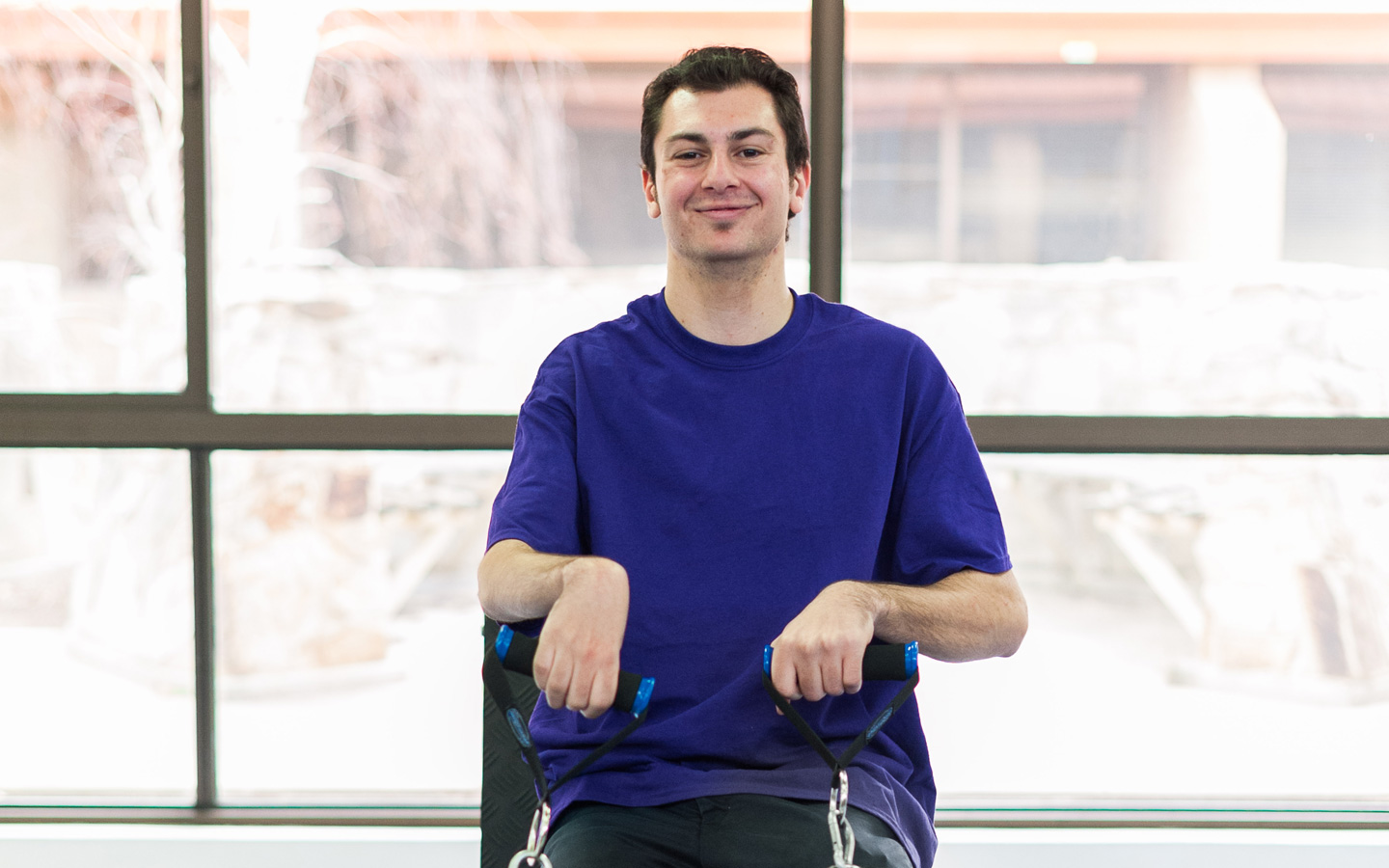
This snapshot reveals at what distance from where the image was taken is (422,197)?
2025mm

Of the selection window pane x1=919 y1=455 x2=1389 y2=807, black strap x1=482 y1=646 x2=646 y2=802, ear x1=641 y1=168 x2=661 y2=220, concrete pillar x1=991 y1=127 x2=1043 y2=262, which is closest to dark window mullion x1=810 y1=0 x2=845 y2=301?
concrete pillar x1=991 y1=127 x2=1043 y2=262

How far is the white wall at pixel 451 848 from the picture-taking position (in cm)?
195

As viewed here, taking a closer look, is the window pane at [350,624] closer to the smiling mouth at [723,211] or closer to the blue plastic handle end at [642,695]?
the smiling mouth at [723,211]

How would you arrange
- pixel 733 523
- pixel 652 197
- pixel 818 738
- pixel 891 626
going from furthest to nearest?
pixel 652 197 → pixel 733 523 → pixel 891 626 → pixel 818 738

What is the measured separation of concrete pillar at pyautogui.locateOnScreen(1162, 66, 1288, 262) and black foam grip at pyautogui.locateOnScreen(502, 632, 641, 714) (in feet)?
5.03

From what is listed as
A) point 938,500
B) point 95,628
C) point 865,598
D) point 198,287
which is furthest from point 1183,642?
point 95,628

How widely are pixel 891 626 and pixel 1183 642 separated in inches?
49.5

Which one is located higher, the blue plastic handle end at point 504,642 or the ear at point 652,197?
the ear at point 652,197

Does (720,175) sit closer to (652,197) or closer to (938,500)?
(652,197)

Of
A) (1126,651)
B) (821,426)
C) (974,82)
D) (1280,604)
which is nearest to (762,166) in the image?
(821,426)

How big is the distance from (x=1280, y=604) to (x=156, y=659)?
2.30 meters

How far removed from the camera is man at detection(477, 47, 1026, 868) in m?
1.08

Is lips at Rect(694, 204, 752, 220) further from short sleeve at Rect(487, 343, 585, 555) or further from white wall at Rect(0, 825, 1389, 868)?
white wall at Rect(0, 825, 1389, 868)

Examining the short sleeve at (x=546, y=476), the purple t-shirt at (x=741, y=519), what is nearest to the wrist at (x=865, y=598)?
the purple t-shirt at (x=741, y=519)
